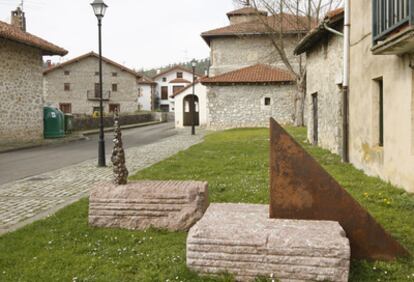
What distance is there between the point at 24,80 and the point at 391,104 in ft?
62.1

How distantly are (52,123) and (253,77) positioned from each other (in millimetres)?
13064

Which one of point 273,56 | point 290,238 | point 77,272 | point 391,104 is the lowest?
point 77,272

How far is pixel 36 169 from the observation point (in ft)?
40.9

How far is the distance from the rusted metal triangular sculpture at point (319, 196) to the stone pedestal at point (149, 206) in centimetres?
143

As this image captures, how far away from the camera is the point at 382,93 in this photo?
9078mm

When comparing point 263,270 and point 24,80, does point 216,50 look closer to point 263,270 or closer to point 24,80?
point 24,80

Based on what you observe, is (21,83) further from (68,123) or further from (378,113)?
(378,113)

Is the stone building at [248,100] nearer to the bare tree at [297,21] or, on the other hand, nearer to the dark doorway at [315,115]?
the bare tree at [297,21]

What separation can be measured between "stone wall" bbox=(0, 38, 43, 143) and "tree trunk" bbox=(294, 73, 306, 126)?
15.5m

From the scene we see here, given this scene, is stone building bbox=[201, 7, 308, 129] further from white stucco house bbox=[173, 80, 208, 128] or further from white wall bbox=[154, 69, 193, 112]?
white wall bbox=[154, 69, 193, 112]

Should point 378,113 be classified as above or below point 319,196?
above

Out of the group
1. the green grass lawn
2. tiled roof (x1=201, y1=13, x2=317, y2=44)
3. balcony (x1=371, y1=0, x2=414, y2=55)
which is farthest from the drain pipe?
tiled roof (x1=201, y1=13, x2=317, y2=44)

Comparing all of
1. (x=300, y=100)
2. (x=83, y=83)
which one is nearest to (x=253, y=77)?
(x=300, y=100)

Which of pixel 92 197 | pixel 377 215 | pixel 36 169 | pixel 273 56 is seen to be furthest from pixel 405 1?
pixel 273 56
